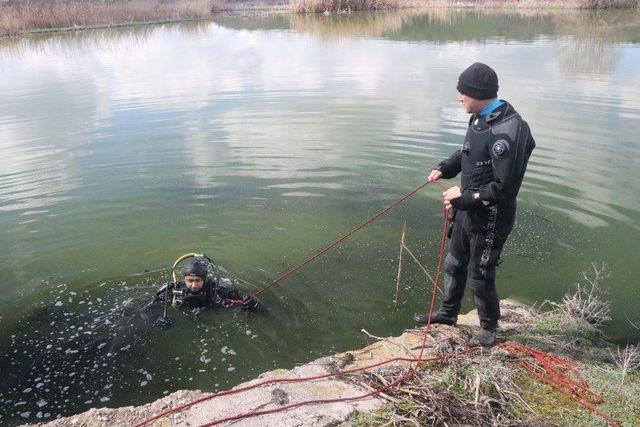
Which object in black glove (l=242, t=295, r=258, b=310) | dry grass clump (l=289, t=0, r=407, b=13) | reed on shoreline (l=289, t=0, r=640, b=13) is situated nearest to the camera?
black glove (l=242, t=295, r=258, b=310)

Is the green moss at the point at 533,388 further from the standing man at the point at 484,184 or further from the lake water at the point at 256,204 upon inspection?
the lake water at the point at 256,204

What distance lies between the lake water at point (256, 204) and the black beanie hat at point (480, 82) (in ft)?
7.99

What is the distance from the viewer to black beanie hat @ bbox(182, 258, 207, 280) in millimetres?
4688

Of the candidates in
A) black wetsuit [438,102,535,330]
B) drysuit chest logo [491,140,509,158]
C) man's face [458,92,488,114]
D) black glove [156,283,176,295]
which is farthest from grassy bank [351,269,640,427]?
black glove [156,283,176,295]

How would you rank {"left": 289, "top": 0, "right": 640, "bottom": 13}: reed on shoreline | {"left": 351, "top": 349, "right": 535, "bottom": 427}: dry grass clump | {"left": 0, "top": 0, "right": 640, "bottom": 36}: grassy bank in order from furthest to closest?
{"left": 289, "top": 0, "right": 640, "bottom": 13}: reed on shoreline < {"left": 0, "top": 0, "right": 640, "bottom": 36}: grassy bank < {"left": 351, "top": 349, "right": 535, "bottom": 427}: dry grass clump

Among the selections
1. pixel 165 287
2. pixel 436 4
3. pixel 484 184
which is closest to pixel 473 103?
pixel 484 184

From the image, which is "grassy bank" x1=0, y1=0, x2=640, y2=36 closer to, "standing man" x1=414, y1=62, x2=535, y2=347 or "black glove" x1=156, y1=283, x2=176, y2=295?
"black glove" x1=156, y1=283, x2=176, y2=295

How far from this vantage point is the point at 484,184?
3352 millimetres

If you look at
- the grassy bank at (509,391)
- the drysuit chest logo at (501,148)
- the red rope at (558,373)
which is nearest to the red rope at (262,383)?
the grassy bank at (509,391)

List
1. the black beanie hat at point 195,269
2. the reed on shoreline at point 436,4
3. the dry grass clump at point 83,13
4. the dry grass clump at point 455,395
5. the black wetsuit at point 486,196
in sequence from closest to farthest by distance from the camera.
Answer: the dry grass clump at point 455,395 < the black wetsuit at point 486,196 < the black beanie hat at point 195,269 < the dry grass clump at point 83,13 < the reed on shoreline at point 436,4

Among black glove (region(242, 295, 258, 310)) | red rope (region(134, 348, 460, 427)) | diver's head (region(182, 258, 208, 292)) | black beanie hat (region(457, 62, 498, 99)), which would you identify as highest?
black beanie hat (region(457, 62, 498, 99))

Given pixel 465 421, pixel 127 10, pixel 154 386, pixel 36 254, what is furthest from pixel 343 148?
pixel 127 10

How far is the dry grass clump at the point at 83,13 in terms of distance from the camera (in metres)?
27.5

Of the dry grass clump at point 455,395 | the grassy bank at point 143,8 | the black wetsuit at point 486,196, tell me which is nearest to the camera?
the dry grass clump at point 455,395
